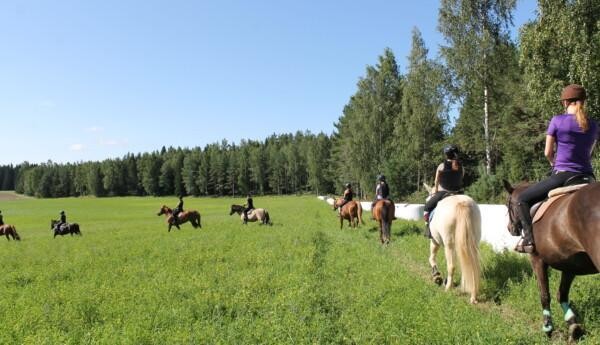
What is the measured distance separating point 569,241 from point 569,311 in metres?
1.26

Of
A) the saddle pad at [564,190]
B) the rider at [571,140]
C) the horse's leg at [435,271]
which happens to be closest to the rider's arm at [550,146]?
the rider at [571,140]

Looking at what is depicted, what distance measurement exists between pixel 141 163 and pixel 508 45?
128382mm

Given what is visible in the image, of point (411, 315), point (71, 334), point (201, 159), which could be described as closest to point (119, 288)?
point (71, 334)

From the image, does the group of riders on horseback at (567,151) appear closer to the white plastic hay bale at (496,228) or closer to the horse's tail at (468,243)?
the horse's tail at (468,243)

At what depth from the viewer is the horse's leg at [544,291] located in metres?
5.50

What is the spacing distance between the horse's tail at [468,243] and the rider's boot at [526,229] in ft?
5.42

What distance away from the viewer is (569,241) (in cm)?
489

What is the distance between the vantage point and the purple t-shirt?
525 centimetres

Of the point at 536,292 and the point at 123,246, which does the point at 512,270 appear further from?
the point at 123,246

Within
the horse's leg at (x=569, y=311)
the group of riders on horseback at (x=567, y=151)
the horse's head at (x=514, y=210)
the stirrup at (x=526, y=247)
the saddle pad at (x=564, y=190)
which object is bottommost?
the horse's leg at (x=569, y=311)

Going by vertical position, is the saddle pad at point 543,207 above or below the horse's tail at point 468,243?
above

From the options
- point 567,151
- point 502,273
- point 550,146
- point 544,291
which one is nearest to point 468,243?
point 502,273

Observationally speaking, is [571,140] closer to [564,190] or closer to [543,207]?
[564,190]

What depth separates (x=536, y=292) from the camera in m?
6.96
